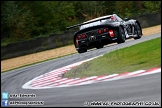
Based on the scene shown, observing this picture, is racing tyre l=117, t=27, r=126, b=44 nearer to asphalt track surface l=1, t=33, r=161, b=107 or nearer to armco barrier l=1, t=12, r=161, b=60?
asphalt track surface l=1, t=33, r=161, b=107

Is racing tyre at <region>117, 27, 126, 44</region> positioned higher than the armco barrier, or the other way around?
racing tyre at <region>117, 27, 126, 44</region>

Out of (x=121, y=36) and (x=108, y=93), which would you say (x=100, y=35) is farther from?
(x=108, y=93)

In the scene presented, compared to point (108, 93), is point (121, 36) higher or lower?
higher

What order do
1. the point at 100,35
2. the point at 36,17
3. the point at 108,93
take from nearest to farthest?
1. the point at 108,93
2. the point at 100,35
3. the point at 36,17

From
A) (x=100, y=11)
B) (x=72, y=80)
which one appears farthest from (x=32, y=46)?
(x=72, y=80)

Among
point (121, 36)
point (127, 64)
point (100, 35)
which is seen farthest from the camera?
point (127, 64)

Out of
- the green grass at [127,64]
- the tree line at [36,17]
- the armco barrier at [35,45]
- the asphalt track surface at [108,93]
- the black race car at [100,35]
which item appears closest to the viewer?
the asphalt track surface at [108,93]

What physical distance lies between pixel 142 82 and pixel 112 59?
4.43m

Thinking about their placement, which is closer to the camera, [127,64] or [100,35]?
[100,35]

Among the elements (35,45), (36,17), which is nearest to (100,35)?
(35,45)

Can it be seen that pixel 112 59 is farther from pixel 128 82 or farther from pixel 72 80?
pixel 128 82


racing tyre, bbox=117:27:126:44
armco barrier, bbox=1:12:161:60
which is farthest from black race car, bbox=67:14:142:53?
armco barrier, bbox=1:12:161:60

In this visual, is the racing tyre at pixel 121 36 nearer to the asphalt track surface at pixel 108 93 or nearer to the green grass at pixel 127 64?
the green grass at pixel 127 64

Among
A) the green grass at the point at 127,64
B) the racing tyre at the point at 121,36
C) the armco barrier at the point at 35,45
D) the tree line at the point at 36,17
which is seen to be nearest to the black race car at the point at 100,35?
the racing tyre at the point at 121,36
